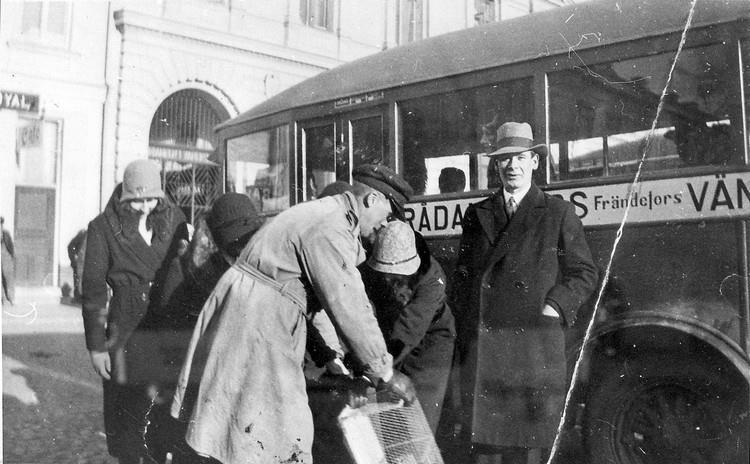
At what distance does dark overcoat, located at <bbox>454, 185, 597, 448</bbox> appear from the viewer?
2.45 m

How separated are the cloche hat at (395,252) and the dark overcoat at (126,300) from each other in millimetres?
1078

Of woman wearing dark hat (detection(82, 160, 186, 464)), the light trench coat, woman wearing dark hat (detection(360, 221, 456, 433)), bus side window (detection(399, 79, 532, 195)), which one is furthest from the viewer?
bus side window (detection(399, 79, 532, 195))

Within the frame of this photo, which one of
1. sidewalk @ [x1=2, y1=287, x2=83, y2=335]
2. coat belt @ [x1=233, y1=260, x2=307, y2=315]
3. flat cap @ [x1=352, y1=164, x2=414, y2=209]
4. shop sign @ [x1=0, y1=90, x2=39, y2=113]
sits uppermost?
shop sign @ [x1=0, y1=90, x2=39, y2=113]

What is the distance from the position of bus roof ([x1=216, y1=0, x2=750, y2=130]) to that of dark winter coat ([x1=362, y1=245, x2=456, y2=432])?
118 centimetres

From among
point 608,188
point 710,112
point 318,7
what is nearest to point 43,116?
point 318,7

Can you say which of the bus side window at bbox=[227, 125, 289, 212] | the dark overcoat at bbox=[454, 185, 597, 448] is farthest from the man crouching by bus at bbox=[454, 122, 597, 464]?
the bus side window at bbox=[227, 125, 289, 212]

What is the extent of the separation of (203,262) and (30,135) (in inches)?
52.2

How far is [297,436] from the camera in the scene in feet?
5.90

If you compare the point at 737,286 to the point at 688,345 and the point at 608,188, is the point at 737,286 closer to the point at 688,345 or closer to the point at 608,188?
the point at 688,345

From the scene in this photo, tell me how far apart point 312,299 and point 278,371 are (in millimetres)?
269

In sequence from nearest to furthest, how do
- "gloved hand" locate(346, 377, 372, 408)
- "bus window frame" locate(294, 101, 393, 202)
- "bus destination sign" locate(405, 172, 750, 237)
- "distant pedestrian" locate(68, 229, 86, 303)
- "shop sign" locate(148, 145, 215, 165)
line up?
"gloved hand" locate(346, 377, 372, 408)
"bus destination sign" locate(405, 172, 750, 237)
"distant pedestrian" locate(68, 229, 86, 303)
"bus window frame" locate(294, 101, 393, 202)
"shop sign" locate(148, 145, 215, 165)

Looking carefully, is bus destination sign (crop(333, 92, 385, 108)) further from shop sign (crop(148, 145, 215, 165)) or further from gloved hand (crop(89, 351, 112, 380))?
gloved hand (crop(89, 351, 112, 380))

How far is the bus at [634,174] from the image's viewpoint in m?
2.33

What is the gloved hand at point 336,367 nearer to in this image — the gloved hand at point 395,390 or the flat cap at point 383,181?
the gloved hand at point 395,390
